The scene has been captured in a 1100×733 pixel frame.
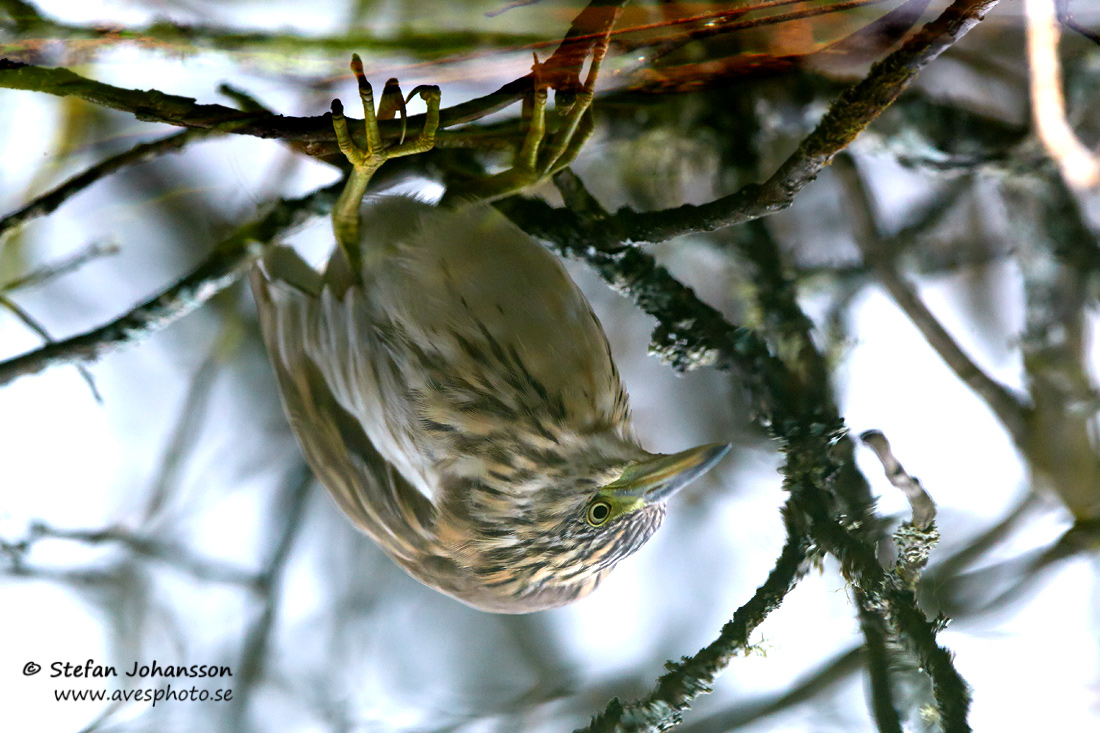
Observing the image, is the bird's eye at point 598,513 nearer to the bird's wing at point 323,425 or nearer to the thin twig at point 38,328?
the bird's wing at point 323,425

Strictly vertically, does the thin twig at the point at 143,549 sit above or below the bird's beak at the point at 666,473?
above

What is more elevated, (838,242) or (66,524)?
(838,242)

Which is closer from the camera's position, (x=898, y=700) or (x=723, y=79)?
(x=898, y=700)

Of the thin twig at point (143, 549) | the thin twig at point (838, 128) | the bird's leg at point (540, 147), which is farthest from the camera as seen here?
the thin twig at point (143, 549)

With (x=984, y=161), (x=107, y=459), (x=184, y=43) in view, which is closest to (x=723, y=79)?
(x=984, y=161)

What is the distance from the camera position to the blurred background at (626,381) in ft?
2.65

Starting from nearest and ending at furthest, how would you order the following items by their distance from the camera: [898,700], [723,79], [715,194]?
[898,700] → [715,194] → [723,79]

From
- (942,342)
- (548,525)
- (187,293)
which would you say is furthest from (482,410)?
(942,342)

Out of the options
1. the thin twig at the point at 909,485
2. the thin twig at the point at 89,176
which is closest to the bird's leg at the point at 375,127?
the thin twig at the point at 89,176

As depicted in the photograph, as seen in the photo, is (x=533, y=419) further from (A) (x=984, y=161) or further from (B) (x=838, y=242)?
(A) (x=984, y=161)

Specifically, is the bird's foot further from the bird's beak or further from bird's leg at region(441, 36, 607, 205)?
the bird's beak

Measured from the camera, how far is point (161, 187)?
103 centimetres

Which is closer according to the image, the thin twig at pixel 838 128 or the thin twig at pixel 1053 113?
the thin twig at pixel 838 128

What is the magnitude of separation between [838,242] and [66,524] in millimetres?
1047
